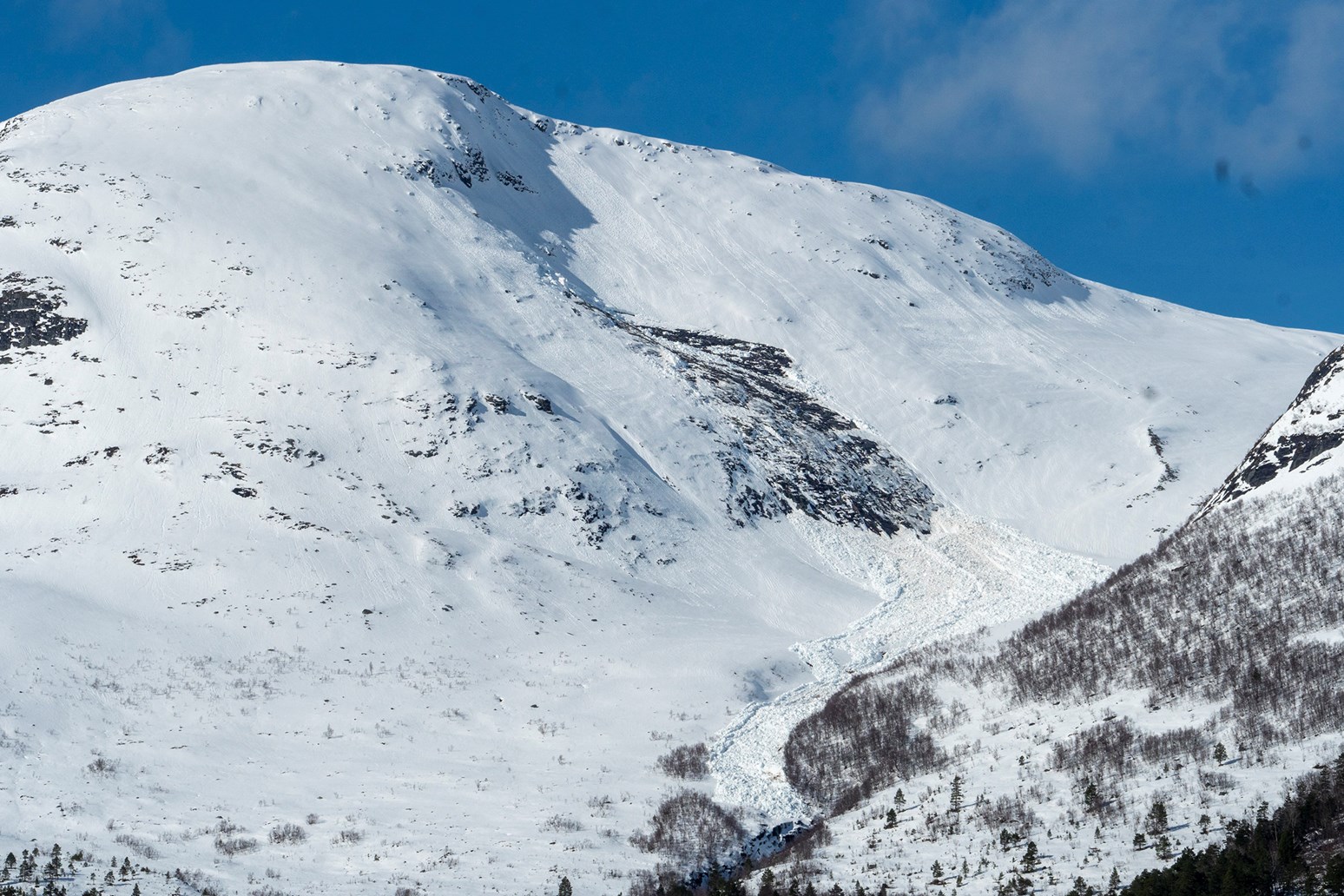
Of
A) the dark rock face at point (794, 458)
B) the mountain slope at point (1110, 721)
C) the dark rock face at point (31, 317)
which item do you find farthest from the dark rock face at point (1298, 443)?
the dark rock face at point (31, 317)

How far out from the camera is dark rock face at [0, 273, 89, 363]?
7438cm

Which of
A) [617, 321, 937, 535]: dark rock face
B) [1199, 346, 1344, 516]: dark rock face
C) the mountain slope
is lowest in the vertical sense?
the mountain slope

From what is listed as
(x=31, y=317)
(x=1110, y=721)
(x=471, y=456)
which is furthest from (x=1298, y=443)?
(x=31, y=317)

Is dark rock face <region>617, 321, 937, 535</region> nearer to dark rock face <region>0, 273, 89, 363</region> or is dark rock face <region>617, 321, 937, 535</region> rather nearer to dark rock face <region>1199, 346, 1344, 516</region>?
dark rock face <region>1199, 346, 1344, 516</region>

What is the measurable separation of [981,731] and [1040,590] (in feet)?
68.5

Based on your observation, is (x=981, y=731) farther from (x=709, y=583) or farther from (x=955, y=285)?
(x=955, y=285)

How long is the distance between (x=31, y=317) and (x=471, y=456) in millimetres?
27746

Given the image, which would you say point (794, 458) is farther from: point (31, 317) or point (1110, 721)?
point (31, 317)

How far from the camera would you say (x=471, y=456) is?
224ft

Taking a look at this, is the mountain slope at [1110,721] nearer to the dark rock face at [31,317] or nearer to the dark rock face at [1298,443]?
the dark rock face at [1298,443]

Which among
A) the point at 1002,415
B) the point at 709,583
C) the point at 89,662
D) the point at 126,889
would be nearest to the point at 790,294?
the point at 1002,415

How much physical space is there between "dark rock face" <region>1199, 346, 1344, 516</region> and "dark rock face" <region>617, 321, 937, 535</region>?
19609 mm

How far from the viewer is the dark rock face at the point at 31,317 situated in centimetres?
7438

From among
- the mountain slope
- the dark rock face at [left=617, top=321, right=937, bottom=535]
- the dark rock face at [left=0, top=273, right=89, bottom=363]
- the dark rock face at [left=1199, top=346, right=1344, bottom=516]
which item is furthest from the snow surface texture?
the dark rock face at [left=1199, top=346, right=1344, bottom=516]
